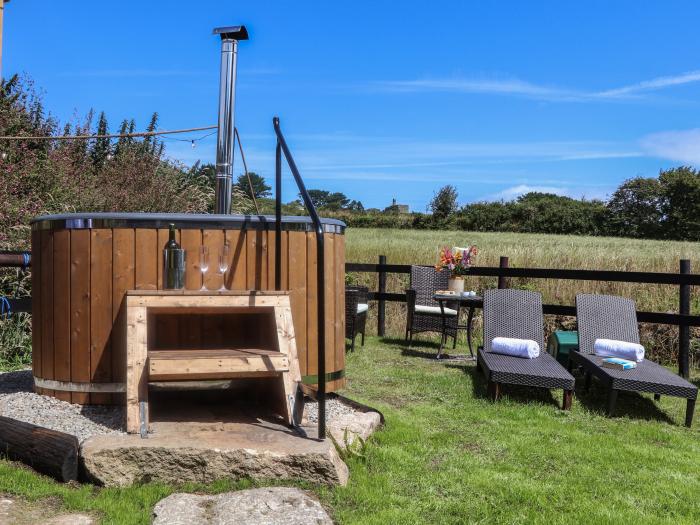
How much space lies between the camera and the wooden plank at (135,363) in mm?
3564

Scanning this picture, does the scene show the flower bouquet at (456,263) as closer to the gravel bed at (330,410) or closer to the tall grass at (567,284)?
the tall grass at (567,284)

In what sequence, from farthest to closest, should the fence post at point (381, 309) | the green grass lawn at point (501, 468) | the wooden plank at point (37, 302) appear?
1. the fence post at point (381, 309)
2. the wooden plank at point (37, 302)
3. the green grass lawn at point (501, 468)

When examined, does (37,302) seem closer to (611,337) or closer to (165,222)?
(165,222)

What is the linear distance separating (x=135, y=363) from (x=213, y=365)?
1.46ft

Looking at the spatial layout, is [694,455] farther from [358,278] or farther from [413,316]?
[358,278]

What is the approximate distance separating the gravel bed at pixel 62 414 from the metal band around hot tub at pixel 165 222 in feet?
3.67

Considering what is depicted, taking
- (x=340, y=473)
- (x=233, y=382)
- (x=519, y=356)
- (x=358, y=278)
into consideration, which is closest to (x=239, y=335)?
(x=233, y=382)

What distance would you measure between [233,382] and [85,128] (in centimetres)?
880

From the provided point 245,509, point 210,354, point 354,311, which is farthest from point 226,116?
point 245,509

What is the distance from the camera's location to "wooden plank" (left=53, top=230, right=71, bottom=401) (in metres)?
4.20

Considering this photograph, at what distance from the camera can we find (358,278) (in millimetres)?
11078

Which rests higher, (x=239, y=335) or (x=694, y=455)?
(x=239, y=335)

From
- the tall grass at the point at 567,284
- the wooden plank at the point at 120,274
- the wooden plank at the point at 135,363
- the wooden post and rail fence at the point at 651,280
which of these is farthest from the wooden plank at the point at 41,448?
the tall grass at the point at 567,284

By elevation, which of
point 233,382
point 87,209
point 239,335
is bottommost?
point 233,382
